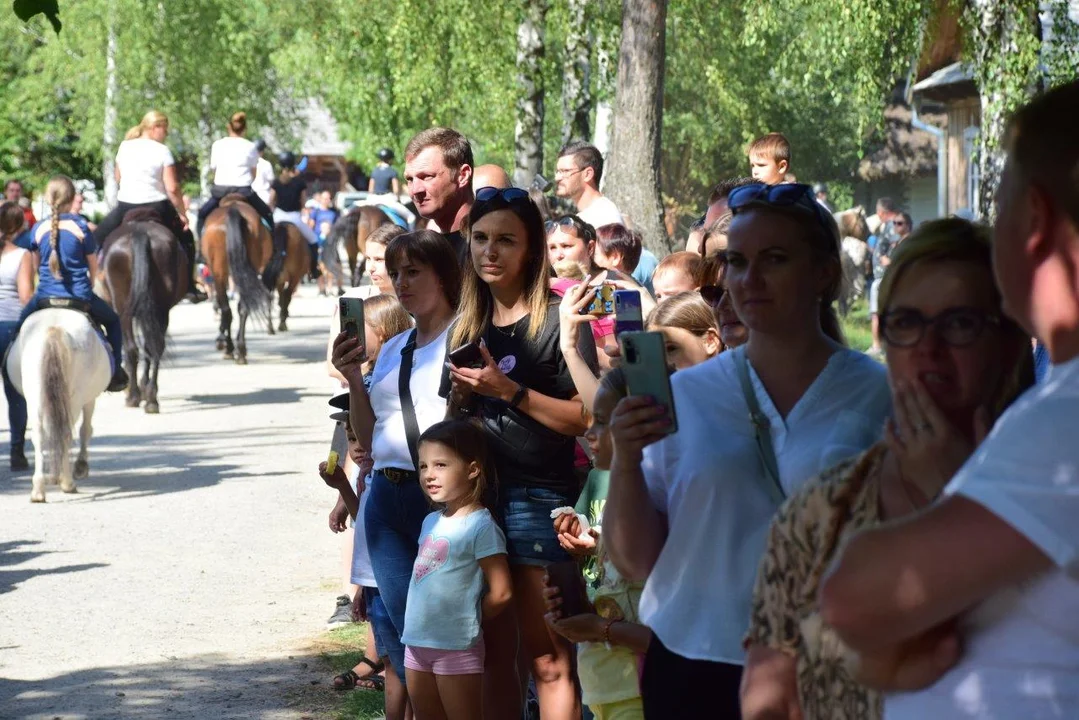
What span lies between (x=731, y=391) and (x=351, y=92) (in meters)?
29.9

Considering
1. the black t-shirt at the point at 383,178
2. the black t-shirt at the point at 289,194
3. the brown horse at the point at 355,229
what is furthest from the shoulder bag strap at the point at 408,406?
the black t-shirt at the point at 289,194

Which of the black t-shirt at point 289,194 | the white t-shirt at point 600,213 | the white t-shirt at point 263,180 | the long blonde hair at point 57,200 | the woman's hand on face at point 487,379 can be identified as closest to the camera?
the woman's hand on face at point 487,379

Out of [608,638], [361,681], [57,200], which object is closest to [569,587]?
[608,638]

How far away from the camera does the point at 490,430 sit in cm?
530

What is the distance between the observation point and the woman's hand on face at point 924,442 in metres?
2.36

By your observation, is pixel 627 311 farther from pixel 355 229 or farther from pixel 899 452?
pixel 355 229

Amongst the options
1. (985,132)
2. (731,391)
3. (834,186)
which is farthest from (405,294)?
(834,186)

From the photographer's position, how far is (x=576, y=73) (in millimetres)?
19500

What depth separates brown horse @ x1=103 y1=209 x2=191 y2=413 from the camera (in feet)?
A: 58.7

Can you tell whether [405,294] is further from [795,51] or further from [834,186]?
[834,186]

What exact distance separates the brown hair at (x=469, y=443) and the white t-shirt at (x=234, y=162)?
18.5 meters

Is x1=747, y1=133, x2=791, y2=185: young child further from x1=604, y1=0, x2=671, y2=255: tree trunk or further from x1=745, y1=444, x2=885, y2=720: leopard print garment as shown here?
x1=745, y1=444, x2=885, y2=720: leopard print garment

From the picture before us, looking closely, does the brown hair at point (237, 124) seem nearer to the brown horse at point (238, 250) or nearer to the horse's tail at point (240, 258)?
the brown horse at point (238, 250)

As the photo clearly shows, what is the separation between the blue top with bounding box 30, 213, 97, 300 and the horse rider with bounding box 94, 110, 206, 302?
465 centimetres
